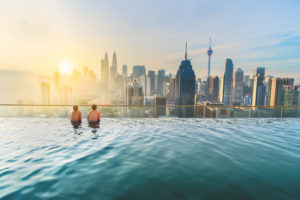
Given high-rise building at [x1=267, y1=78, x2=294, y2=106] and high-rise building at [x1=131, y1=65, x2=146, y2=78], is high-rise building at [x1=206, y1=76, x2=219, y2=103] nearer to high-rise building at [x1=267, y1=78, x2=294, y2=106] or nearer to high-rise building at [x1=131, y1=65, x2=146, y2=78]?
high-rise building at [x1=267, y1=78, x2=294, y2=106]

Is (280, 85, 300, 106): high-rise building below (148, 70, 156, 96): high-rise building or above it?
below

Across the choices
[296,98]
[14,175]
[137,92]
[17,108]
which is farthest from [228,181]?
[296,98]

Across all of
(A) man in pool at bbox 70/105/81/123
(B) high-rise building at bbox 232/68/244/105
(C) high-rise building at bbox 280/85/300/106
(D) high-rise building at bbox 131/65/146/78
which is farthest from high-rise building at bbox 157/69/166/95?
(A) man in pool at bbox 70/105/81/123

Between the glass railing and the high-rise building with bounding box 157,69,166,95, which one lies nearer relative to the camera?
the glass railing

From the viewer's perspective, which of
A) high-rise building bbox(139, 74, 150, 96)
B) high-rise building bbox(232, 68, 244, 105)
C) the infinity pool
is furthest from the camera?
high-rise building bbox(232, 68, 244, 105)

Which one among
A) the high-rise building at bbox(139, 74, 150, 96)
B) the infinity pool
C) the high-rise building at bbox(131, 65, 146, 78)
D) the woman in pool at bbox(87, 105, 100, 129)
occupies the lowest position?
the infinity pool

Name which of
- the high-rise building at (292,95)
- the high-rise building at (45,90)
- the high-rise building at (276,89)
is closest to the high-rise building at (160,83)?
the high-rise building at (276,89)

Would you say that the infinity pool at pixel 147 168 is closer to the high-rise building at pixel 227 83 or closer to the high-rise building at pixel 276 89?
the high-rise building at pixel 276 89
